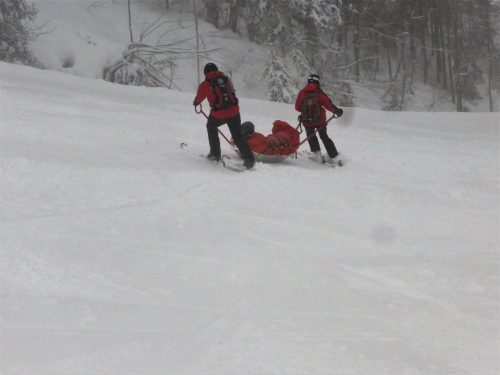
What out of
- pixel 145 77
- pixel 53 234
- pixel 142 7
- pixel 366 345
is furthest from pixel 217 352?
pixel 142 7

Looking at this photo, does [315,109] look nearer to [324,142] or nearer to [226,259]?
[324,142]

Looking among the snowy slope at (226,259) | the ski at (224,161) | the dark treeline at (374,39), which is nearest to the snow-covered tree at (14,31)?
the snowy slope at (226,259)

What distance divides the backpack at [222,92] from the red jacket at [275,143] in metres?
0.85

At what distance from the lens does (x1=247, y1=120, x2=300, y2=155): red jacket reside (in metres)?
8.55

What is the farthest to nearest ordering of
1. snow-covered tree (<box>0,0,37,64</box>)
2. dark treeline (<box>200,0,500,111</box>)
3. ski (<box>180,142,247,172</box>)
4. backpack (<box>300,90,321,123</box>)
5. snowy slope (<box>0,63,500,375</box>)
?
dark treeline (<box>200,0,500,111</box>) < snow-covered tree (<box>0,0,37,64</box>) < backpack (<box>300,90,321,123</box>) < ski (<box>180,142,247,172</box>) < snowy slope (<box>0,63,500,375</box>)

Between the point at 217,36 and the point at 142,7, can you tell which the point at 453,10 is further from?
the point at 142,7

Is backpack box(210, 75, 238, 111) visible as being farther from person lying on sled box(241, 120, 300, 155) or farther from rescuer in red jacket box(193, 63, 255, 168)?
person lying on sled box(241, 120, 300, 155)

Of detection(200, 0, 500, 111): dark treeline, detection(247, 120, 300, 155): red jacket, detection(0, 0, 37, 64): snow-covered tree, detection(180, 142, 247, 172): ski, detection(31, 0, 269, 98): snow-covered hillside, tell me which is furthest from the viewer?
detection(200, 0, 500, 111): dark treeline

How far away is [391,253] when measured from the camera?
5445 millimetres

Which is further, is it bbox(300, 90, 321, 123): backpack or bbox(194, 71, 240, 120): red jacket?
bbox(300, 90, 321, 123): backpack

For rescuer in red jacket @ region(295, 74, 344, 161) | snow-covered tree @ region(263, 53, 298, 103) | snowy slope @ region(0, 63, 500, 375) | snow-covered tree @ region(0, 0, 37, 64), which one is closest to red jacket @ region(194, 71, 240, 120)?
snowy slope @ region(0, 63, 500, 375)

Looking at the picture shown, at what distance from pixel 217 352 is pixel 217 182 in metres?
4.02

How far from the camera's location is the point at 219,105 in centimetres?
786

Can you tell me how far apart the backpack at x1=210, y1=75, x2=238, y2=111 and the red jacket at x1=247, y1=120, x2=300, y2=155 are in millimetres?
854
